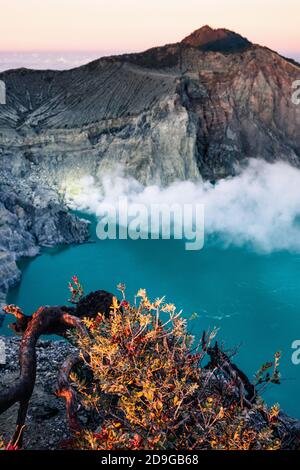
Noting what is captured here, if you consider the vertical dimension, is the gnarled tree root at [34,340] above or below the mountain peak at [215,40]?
below

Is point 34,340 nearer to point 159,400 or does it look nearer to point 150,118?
point 159,400

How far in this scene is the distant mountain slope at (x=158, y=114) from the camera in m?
50.9

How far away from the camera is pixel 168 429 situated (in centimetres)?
895

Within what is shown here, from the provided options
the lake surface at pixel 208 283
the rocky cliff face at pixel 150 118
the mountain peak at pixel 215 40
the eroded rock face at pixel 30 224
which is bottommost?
the lake surface at pixel 208 283

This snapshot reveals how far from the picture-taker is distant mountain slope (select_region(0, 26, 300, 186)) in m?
50.9

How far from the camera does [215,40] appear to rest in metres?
70.9

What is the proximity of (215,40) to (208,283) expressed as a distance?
4859cm

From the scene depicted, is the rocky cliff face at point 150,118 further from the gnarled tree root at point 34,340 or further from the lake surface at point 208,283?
the gnarled tree root at point 34,340

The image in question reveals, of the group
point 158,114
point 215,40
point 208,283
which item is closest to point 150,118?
point 158,114

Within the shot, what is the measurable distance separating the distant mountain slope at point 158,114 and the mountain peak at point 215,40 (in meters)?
0.17

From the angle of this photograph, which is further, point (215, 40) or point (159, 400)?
point (215, 40)

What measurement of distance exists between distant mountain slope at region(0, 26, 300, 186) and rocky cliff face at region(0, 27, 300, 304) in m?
0.12

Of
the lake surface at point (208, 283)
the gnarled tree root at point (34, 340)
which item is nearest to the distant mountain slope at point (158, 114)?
the lake surface at point (208, 283)

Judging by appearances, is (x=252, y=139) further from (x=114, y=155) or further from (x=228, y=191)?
(x=114, y=155)
